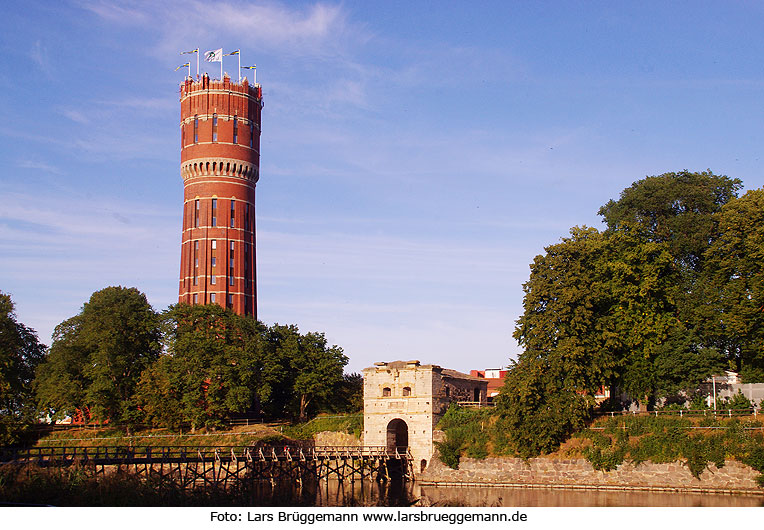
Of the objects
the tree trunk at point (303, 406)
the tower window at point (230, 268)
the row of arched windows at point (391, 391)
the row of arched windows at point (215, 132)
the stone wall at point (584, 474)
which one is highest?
the row of arched windows at point (215, 132)

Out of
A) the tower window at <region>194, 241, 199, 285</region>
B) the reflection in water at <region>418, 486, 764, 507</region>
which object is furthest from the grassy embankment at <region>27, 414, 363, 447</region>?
the tower window at <region>194, 241, 199, 285</region>

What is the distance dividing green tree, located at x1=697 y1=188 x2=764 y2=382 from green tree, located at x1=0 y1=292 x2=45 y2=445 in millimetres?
47785

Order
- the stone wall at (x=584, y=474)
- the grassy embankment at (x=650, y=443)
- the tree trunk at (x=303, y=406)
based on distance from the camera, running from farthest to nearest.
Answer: the tree trunk at (x=303, y=406)
the grassy embankment at (x=650, y=443)
the stone wall at (x=584, y=474)

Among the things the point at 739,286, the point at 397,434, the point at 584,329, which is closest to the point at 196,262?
the point at 397,434

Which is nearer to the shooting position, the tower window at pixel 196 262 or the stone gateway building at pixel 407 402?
the stone gateway building at pixel 407 402

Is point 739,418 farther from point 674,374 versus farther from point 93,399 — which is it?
point 93,399

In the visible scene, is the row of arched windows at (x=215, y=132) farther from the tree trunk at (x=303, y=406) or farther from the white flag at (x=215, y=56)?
the tree trunk at (x=303, y=406)

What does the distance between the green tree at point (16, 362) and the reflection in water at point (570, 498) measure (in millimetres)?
31825

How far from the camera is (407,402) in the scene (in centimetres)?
6022

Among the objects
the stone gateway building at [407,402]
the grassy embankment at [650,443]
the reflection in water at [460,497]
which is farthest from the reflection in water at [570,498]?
the stone gateway building at [407,402]

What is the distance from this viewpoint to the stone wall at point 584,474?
4491cm

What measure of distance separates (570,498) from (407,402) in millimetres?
17831

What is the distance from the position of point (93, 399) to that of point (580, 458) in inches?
1508

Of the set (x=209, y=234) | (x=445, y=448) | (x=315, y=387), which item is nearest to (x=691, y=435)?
(x=445, y=448)
